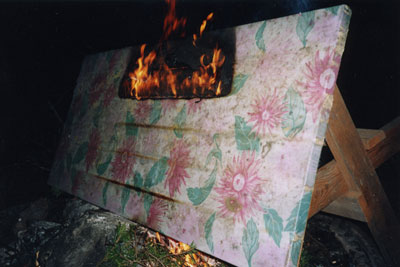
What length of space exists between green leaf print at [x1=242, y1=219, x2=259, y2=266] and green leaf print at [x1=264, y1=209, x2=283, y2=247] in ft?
0.26

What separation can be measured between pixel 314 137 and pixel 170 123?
108 centimetres

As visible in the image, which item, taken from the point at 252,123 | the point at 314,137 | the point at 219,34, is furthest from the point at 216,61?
the point at 314,137

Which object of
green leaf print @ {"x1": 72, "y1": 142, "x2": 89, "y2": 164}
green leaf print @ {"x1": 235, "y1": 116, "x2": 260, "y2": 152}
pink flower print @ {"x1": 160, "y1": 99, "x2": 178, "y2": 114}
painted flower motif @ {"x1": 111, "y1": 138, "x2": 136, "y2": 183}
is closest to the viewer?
green leaf print @ {"x1": 235, "y1": 116, "x2": 260, "y2": 152}

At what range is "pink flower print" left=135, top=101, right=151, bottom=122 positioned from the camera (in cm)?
210

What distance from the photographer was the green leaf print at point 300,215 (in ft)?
3.82

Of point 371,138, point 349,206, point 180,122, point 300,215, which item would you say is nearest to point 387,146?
point 371,138

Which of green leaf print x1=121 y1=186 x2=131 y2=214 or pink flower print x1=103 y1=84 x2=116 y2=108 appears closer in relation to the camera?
green leaf print x1=121 y1=186 x2=131 y2=214

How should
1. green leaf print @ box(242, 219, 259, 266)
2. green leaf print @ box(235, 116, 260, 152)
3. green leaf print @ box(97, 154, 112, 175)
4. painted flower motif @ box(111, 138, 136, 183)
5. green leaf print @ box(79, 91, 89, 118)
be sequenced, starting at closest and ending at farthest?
green leaf print @ box(242, 219, 259, 266) < green leaf print @ box(235, 116, 260, 152) < painted flower motif @ box(111, 138, 136, 183) < green leaf print @ box(97, 154, 112, 175) < green leaf print @ box(79, 91, 89, 118)

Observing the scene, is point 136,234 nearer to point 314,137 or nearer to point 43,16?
point 314,137

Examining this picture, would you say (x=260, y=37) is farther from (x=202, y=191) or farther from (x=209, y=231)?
(x=209, y=231)

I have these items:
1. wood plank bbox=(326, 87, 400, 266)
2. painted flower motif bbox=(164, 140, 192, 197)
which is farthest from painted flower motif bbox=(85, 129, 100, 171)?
wood plank bbox=(326, 87, 400, 266)

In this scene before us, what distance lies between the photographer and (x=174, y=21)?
7.73 ft

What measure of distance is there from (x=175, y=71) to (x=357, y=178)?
5.09 feet

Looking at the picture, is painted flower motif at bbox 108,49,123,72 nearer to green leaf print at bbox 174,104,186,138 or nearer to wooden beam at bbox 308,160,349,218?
green leaf print at bbox 174,104,186,138
